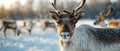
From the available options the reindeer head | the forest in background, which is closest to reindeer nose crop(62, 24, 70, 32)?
the reindeer head

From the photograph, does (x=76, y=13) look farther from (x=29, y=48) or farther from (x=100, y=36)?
(x=29, y=48)

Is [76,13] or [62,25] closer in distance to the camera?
[62,25]

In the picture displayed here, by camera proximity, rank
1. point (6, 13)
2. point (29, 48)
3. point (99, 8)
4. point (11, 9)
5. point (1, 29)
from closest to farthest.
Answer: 1. point (29, 48)
2. point (1, 29)
3. point (99, 8)
4. point (6, 13)
5. point (11, 9)

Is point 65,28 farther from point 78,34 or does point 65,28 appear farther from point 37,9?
point 37,9

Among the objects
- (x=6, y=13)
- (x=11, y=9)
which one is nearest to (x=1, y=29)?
(x=6, y=13)

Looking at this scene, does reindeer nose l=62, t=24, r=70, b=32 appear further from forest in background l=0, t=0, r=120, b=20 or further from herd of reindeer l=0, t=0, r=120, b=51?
forest in background l=0, t=0, r=120, b=20

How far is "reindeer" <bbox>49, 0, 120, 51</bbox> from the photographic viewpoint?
652 centimetres

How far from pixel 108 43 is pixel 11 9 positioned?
4664cm

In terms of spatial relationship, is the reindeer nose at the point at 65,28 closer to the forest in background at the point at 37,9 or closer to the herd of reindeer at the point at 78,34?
the herd of reindeer at the point at 78,34

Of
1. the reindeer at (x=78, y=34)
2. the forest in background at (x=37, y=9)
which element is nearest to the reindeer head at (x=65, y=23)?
the reindeer at (x=78, y=34)

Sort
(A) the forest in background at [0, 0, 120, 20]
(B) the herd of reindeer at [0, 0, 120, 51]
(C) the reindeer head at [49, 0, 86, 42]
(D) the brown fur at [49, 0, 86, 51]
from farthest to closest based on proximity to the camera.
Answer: (A) the forest in background at [0, 0, 120, 20] < (B) the herd of reindeer at [0, 0, 120, 51] < (D) the brown fur at [49, 0, 86, 51] < (C) the reindeer head at [49, 0, 86, 42]

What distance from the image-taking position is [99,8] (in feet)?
149

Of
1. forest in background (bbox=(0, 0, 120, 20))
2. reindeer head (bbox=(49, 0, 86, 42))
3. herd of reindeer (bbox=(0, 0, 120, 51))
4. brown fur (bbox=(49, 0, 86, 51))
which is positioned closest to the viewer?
reindeer head (bbox=(49, 0, 86, 42))

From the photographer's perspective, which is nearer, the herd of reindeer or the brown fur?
the brown fur
